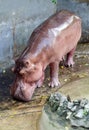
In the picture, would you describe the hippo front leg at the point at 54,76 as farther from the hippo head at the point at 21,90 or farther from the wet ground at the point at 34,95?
the hippo head at the point at 21,90

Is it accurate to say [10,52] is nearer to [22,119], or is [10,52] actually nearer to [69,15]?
[69,15]

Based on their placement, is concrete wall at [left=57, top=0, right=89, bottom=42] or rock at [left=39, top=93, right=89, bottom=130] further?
concrete wall at [left=57, top=0, right=89, bottom=42]

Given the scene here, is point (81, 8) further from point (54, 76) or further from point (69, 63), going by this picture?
point (54, 76)

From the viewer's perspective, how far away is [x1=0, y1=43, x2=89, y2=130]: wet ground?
561 centimetres

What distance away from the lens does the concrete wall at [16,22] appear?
23.6 feet

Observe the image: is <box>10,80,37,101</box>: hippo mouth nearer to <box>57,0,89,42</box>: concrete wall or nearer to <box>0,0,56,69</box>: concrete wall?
<box>0,0,56,69</box>: concrete wall

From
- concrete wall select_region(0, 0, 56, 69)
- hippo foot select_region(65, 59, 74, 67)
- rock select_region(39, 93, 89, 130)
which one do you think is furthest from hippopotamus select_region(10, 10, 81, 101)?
rock select_region(39, 93, 89, 130)

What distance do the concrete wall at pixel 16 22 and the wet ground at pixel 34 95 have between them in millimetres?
433

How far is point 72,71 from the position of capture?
7188mm

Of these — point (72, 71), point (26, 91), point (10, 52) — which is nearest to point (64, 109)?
point (26, 91)

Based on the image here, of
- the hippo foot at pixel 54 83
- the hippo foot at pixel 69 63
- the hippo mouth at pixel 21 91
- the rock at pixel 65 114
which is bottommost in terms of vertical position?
the hippo foot at pixel 69 63

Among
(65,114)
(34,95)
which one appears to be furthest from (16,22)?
(65,114)

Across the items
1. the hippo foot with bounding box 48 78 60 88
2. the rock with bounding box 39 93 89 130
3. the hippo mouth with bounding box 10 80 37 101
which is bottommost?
the hippo foot with bounding box 48 78 60 88

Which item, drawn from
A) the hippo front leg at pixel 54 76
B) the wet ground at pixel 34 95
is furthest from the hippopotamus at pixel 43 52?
the wet ground at pixel 34 95
